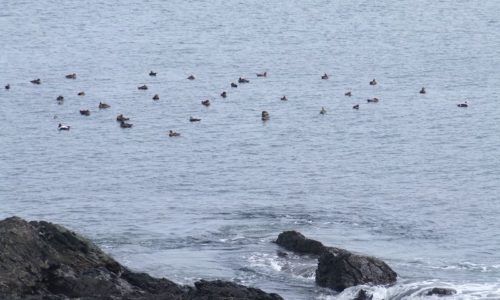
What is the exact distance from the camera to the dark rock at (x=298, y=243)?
58.8 m

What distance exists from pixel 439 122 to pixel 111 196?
28830mm

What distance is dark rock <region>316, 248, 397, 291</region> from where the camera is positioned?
53.2 m

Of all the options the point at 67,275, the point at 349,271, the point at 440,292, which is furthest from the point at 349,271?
the point at 67,275

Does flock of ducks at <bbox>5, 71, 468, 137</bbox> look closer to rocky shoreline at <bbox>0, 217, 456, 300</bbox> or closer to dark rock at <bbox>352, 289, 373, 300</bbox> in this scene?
dark rock at <bbox>352, 289, 373, 300</bbox>

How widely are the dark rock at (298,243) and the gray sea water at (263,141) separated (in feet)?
2.88

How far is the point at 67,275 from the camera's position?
1794 inches

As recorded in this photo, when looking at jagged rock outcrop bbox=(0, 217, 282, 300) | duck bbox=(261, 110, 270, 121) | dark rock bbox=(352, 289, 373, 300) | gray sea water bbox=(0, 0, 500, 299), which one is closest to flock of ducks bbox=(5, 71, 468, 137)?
duck bbox=(261, 110, 270, 121)

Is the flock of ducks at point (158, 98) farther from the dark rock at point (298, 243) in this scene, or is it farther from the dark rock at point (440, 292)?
the dark rock at point (440, 292)

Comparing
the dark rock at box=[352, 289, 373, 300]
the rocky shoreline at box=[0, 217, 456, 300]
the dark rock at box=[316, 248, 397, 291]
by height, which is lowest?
the dark rock at box=[352, 289, 373, 300]

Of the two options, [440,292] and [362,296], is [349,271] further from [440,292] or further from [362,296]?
[440,292]

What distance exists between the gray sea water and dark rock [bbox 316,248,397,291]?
0.58 metres

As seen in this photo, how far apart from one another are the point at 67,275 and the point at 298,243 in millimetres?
16426

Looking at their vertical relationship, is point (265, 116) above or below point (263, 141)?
above

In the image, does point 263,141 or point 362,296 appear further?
point 263,141
